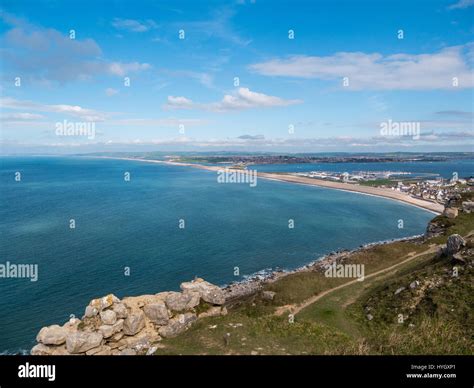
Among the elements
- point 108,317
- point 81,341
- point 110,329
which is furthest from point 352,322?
point 81,341

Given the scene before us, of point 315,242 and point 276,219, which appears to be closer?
point 315,242

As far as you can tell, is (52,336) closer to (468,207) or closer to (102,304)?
(102,304)

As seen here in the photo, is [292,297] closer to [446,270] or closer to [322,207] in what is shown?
[446,270]

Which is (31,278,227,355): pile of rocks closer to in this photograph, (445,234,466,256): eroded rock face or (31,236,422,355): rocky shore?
(31,236,422,355): rocky shore

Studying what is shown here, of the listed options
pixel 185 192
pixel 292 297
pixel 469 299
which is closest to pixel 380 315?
pixel 469 299

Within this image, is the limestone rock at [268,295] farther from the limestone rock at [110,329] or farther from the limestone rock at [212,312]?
the limestone rock at [110,329]

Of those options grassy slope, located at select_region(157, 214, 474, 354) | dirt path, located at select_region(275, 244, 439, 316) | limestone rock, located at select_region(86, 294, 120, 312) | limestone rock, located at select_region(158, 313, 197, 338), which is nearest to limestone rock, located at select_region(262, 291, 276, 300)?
grassy slope, located at select_region(157, 214, 474, 354)

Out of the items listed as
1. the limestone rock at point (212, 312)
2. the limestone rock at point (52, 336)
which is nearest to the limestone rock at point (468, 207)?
the limestone rock at point (212, 312)
